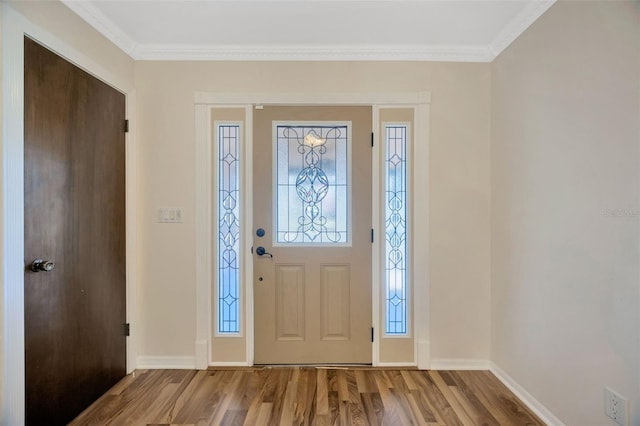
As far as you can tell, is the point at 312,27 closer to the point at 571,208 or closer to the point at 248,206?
the point at 248,206

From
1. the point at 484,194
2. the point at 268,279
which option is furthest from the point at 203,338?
the point at 484,194

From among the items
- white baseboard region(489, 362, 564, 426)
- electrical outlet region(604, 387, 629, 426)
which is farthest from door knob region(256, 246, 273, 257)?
electrical outlet region(604, 387, 629, 426)

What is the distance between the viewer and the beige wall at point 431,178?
2.37 meters

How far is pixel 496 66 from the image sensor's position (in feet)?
7.56

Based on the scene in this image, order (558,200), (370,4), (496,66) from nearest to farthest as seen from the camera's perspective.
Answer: (558,200) < (370,4) < (496,66)

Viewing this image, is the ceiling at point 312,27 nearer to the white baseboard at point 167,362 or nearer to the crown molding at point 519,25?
the crown molding at point 519,25

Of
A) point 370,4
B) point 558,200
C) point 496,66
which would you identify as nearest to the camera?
point 558,200

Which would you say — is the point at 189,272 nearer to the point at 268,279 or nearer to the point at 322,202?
the point at 268,279

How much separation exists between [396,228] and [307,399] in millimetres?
1384

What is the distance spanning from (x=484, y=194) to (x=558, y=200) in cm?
68

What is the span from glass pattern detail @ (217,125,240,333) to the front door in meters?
0.16

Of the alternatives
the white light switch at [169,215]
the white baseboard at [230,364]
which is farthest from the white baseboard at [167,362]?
the white light switch at [169,215]

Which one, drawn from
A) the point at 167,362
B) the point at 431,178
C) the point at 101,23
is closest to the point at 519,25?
the point at 431,178

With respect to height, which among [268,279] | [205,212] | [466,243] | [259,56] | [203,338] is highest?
[259,56]
